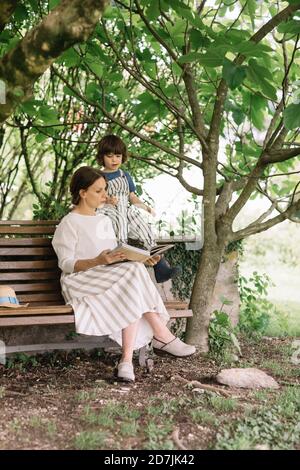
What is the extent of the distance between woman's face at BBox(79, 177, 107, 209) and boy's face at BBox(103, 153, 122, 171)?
46 cm

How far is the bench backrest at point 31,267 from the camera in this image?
14.3ft

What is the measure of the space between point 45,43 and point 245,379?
2.25m

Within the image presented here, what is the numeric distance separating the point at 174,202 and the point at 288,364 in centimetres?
224

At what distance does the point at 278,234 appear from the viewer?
12.9 metres

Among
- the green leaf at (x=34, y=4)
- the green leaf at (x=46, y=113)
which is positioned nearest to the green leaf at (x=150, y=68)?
the green leaf at (x=46, y=113)

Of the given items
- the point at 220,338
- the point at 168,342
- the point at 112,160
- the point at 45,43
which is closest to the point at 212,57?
the point at 45,43

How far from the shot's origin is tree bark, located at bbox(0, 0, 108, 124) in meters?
3.13

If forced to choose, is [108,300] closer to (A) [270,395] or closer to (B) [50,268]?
(B) [50,268]

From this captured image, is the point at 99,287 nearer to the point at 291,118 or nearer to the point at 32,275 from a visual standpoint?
the point at 32,275

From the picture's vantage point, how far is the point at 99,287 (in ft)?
13.2
